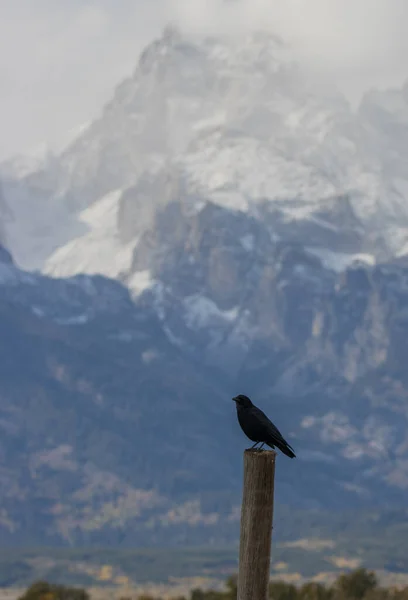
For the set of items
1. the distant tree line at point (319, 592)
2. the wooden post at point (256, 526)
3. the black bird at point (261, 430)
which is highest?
the distant tree line at point (319, 592)

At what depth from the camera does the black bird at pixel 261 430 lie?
16984mm

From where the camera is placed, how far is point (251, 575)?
15.4 m

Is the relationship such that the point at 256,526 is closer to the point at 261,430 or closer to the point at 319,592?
the point at 261,430

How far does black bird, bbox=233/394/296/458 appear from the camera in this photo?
1698 centimetres

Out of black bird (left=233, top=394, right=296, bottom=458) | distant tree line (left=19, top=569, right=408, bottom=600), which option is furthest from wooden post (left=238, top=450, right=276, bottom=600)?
distant tree line (left=19, top=569, right=408, bottom=600)

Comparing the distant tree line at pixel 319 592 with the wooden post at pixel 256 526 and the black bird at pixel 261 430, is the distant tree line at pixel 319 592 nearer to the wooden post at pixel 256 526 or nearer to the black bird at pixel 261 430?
the black bird at pixel 261 430

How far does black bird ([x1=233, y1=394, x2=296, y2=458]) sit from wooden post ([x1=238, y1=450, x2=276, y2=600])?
131 centimetres

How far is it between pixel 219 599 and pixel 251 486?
65818mm

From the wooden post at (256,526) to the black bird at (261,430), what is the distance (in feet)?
4.29

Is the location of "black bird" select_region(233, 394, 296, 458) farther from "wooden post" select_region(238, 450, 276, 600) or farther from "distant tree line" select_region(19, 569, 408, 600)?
"distant tree line" select_region(19, 569, 408, 600)

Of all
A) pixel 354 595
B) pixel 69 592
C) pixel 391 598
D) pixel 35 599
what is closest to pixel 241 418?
pixel 391 598

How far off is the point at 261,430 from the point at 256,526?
2003 millimetres

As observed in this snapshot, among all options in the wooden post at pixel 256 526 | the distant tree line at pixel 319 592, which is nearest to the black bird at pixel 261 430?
the wooden post at pixel 256 526

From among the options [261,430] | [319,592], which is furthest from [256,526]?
[319,592]
